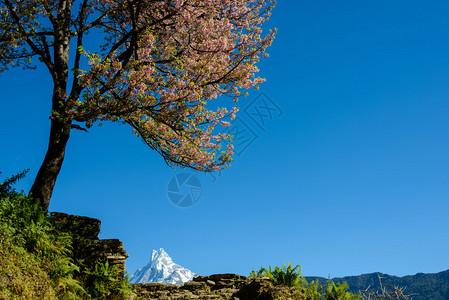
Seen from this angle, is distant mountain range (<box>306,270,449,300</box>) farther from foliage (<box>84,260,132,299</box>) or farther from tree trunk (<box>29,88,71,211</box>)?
tree trunk (<box>29,88,71,211</box>)

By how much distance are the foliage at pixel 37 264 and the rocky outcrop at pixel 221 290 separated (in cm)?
194

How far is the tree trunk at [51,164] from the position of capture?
12.3 m

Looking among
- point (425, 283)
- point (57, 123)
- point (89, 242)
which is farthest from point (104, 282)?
point (425, 283)

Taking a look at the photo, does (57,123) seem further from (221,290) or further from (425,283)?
(425,283)

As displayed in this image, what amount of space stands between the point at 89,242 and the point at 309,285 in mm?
7381

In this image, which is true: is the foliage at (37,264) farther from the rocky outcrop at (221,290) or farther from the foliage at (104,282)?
the rocky outcrop at (221,290)

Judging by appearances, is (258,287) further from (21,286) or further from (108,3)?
(108,3)

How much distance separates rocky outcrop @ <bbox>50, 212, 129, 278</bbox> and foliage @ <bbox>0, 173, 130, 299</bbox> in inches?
11.2

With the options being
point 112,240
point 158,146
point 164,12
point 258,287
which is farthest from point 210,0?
point 258,287

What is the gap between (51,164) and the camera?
12758 millimetres

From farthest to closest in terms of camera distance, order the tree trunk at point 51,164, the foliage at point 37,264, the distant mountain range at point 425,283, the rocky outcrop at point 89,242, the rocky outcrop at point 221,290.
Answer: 1. the distant mountain range at point 425,283
2. the tree trunk at point 51,164
3. the rocky outcrop at point 89,242
4. the rocky outcrop at point 221,290
5. the foliage at point 37,264

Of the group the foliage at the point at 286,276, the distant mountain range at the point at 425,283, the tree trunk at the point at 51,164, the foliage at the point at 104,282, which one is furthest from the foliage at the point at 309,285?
the distant mountain range at the point at 425,283

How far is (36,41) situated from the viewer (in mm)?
13820

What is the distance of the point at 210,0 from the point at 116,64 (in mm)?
4499
